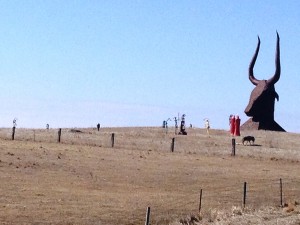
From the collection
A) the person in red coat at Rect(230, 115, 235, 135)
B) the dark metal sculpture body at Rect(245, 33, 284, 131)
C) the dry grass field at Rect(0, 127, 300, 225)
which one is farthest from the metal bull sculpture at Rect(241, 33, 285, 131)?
the dry grass field at Rect(0, 127, 300, 225)

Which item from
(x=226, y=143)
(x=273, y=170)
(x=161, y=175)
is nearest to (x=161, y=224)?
(x=161, y=175)

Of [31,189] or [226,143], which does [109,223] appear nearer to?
[31,189]

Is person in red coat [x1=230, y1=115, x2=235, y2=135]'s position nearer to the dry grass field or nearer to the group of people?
the group of people

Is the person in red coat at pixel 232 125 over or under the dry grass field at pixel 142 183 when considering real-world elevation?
over

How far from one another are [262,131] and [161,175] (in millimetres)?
44112

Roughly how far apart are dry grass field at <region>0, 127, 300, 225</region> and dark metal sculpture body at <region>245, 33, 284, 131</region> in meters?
19.9

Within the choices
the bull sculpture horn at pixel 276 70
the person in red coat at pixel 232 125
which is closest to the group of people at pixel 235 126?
the person in red coat at pixel 232 125

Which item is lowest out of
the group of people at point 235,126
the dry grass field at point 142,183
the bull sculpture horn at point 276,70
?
the dry grass field at point 142,183

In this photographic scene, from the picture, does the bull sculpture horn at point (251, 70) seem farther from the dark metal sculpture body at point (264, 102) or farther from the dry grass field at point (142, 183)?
the dry grass field at point (142, 183)

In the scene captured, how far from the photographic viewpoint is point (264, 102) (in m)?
83.4

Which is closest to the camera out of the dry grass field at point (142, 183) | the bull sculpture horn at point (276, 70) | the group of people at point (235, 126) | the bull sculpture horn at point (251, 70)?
the dry grass field at point (142, 183)

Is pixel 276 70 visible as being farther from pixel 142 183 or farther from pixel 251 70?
pixel 142 183

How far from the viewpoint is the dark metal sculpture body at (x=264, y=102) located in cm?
8312

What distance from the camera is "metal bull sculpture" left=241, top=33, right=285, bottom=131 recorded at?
8312 centimetres
